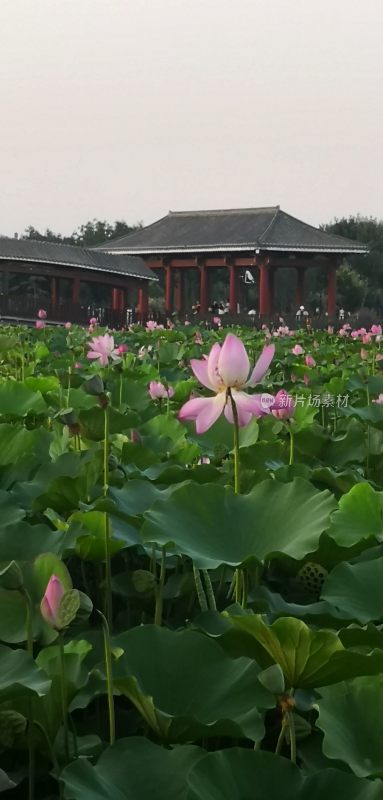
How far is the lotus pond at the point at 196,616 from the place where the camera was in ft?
2.07

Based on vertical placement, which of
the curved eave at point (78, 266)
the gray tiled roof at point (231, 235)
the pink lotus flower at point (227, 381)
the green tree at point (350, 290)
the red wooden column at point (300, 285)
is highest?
the gray tiled roof at point (231, 235)

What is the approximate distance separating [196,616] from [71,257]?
20717 mm

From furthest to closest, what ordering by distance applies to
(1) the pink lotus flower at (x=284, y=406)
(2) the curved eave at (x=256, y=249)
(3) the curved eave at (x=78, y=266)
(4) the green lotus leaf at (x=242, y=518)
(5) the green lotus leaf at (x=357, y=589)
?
(2) the curved eave at (x=256, y=249), (3) the curved eave at (x=78, y=266), (1) the pink lotus flower at (x=284, y=406), (4) the green lotus leaf at (x=242, y=518), (5) the green lotus leaf at (x=357, y=589)

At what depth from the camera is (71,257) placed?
832 inches

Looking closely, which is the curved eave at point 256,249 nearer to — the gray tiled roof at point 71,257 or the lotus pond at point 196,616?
the gray tiled roof at point 71,257

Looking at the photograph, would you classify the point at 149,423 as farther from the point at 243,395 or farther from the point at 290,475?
the point at 243,395

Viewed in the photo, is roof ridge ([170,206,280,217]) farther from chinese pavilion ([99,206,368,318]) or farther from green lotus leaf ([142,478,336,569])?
green lotus leaf ([142,478,336,569])

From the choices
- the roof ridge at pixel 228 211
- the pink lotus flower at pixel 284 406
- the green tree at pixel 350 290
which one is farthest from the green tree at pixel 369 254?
the pink lotus flower at pixel 284 406

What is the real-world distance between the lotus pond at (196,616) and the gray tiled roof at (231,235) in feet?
63.5

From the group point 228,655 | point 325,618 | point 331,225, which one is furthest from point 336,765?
point 331,225

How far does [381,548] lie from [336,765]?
0.39 meters

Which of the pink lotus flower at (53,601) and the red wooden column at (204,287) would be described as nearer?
the pink lotus flower at (53,601)

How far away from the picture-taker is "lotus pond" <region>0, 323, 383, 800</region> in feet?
2.07

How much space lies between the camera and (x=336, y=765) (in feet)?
2.26
